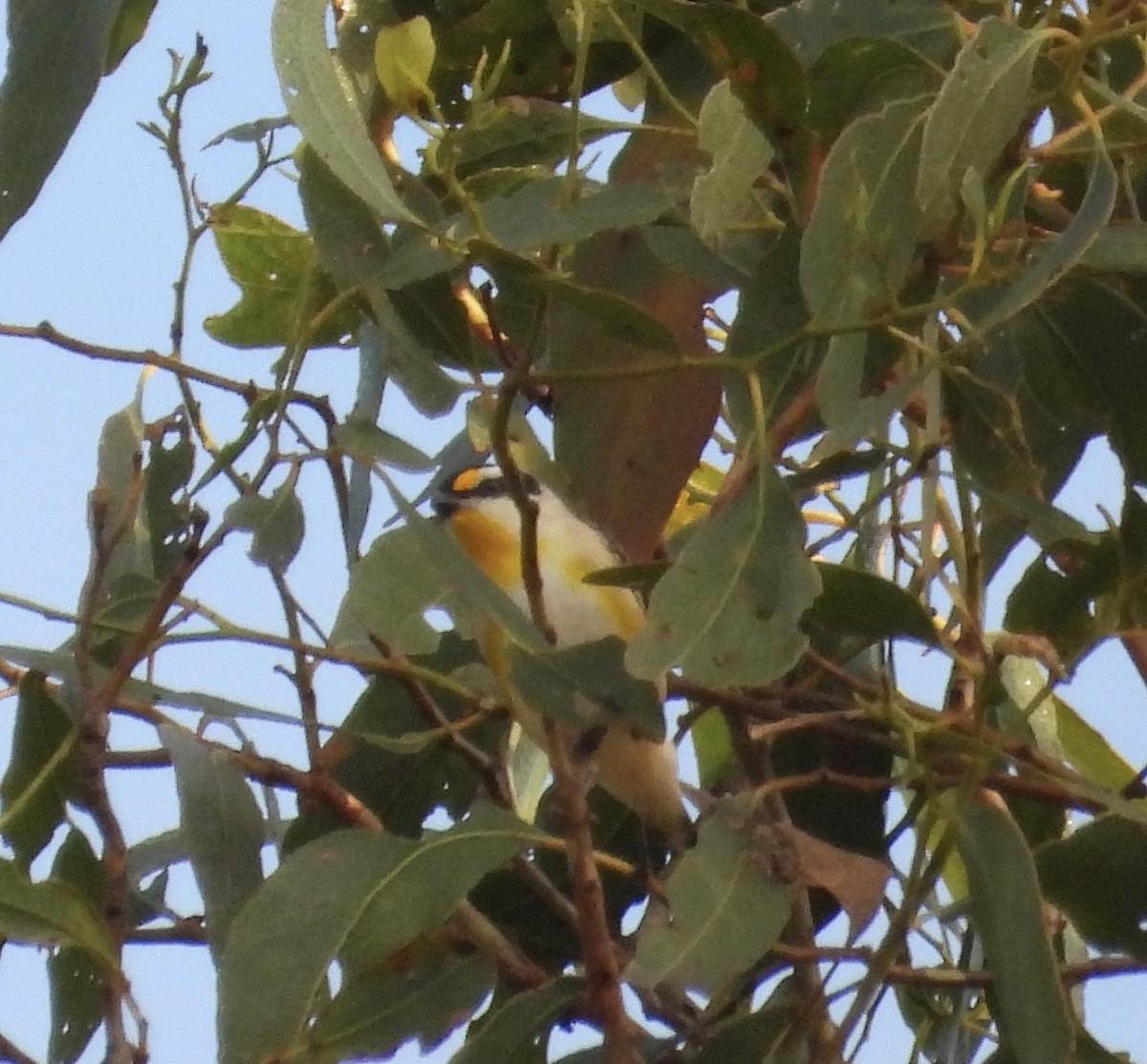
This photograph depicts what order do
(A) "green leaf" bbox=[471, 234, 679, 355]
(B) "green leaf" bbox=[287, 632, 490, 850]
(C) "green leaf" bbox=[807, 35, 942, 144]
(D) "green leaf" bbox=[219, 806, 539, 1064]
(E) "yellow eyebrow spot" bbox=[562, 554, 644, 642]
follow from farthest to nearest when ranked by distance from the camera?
(E) "yellow eyebrow spot" bbox=[562, 554, 644, 642]
(B) "green leaf" bbox=[287, 632, 490, 850]
(C) "green leaf" bbox=[807, 35, 942, 144]
(D) "green leaf" bbox=[219, 806, 539, 1064]
(A) "green leaf" bbox=[471, 234, 679, 355]

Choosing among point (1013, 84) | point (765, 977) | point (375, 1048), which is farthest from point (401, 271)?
point (765, 977)

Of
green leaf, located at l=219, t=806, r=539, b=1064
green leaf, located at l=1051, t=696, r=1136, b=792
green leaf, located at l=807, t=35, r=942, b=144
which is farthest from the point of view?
green leaf, located at l=1051, t=696, r=1136, b=792

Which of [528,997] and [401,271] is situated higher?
[401,271]

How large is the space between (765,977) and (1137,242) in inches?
18.2

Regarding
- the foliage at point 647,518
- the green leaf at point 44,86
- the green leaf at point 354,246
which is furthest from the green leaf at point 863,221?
the green leaf at point 44,86

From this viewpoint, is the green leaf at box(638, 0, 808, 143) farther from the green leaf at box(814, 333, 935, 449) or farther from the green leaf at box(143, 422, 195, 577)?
the green leaf at box(143, 422, 195, 577)

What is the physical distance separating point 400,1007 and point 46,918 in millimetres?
185

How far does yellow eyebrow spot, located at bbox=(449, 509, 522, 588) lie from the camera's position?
1532mm

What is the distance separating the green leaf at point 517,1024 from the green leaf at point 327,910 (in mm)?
89

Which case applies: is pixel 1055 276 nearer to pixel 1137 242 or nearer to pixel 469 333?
pixel 1137 242

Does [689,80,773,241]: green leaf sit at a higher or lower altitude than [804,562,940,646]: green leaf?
higher

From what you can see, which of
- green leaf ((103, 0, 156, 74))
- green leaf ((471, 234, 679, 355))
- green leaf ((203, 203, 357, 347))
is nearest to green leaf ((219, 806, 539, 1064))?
green leaf ((471, 234, 679, 355))

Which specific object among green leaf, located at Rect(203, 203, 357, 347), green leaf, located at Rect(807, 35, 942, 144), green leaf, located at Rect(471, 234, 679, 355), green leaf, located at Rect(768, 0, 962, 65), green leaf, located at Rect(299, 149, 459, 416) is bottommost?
green leaf, located at Rect(471, 234, 679, 355)

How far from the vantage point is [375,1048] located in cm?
90
